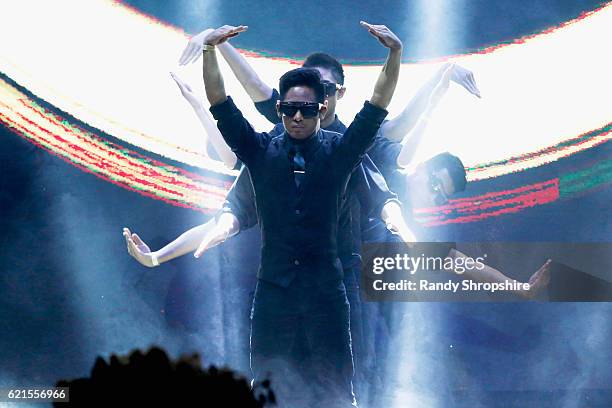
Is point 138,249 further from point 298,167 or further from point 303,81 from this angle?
point 303,81

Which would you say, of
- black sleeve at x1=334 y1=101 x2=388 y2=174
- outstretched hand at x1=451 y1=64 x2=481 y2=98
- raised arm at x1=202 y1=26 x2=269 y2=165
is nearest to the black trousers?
black sleeve at x1=334 y1=101 x2=388 y2=174

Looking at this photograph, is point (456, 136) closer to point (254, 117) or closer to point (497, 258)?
point (497, 258)

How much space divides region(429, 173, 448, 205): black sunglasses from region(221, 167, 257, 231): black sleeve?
91cm

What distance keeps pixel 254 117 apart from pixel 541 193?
59.4 inches

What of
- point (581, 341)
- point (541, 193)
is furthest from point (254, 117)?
point (581, 341)

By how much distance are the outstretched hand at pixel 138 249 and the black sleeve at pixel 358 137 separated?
126cm

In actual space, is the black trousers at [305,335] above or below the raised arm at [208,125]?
below

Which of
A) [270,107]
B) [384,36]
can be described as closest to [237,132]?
[384,36]

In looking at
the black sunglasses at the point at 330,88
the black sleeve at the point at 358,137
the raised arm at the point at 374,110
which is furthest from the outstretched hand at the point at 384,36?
the black sunglasses at the point at 330,88

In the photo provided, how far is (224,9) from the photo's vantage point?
4320mm

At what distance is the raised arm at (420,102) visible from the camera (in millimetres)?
4246

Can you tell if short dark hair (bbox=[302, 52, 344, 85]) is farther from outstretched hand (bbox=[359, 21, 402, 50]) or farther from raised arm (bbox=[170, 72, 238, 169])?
outstretched hand (bbox=[359, 21, 402, 50])

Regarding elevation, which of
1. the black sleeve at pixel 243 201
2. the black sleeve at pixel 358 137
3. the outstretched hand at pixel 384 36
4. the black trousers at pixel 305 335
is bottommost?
the black trousers at pixel 305 335

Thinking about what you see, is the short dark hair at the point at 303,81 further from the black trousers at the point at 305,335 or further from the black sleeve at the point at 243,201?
the black trousers at the point at 305,335
